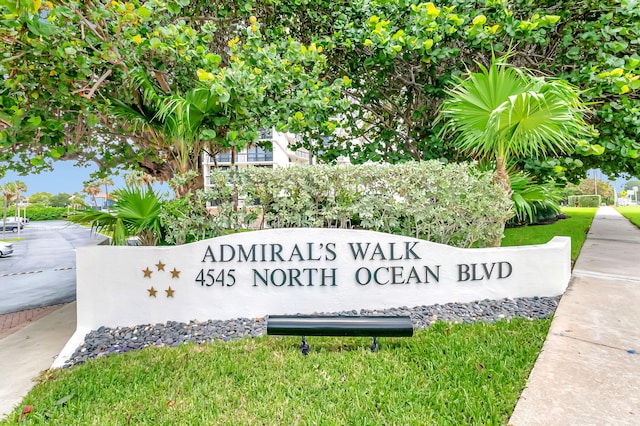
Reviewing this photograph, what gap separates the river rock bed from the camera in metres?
3.71

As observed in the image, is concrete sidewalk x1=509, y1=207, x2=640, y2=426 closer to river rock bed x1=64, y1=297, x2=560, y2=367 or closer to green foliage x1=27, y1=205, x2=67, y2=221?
river rock bed x1=64, y1=297, x2=560, y2=367

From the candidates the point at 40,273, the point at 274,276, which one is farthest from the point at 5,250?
the point at 274,276

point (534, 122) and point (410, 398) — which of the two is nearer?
point (410, 398)

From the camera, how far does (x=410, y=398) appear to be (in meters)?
2.39

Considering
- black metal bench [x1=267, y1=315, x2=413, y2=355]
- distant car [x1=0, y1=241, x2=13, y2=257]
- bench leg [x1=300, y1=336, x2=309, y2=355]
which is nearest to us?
black metal bench [x1=267, y1=315, x2=413, y2=355]

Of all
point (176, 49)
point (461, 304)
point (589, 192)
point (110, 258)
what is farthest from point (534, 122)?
point (589, 192)

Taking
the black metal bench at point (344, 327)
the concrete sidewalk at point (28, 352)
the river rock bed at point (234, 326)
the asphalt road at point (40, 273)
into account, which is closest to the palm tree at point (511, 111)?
the river rock bed at point (234, 326)

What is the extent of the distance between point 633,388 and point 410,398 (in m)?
1.53

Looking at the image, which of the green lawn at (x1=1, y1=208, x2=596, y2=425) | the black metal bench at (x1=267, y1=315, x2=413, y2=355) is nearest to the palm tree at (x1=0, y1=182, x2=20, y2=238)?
the green lawn at (x1=1, y1=208, x2=596, y2=425)

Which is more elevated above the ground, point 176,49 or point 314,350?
point 176,49

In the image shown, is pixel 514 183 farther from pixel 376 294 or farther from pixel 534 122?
pixel 376 294

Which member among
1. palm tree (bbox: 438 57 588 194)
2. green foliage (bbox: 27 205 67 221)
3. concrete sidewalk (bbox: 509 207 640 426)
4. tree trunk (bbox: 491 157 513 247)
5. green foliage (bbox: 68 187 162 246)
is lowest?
green foliage (bbox: 27 205 67 221)

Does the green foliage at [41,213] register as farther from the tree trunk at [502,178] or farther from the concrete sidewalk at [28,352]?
the tree trunk at [502,178]

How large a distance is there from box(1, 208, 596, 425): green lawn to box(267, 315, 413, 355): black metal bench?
8.1 inches
